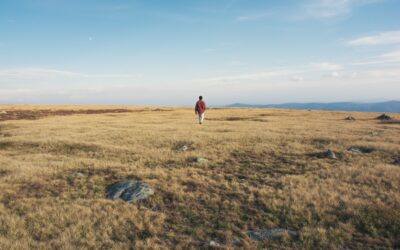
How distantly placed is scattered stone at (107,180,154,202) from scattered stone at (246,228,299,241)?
576cm

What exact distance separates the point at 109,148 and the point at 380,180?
785 inches

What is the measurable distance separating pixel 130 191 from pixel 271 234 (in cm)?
727

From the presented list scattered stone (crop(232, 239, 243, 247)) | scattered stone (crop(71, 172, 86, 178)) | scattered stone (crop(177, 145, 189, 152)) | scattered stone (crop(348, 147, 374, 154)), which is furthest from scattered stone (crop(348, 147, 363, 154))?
scattered stone (crop(71, 172, 86, 178))

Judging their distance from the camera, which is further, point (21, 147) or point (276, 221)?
point (21, 147)

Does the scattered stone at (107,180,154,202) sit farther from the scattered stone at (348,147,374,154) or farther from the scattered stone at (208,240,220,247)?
the scattered stone at (348,147,374,154)

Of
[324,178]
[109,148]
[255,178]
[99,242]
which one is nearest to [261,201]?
[255,178]

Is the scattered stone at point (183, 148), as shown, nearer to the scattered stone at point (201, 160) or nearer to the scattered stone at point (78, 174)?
the scattered stone at point (201, 160)

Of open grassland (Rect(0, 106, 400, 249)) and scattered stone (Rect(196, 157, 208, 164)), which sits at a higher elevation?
scattered stone (Rect(196, 157, 208, 164))

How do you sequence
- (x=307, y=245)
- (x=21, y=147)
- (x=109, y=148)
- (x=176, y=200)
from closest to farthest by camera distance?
1. (x=307, y=245)
2. (x=176, y=200)
3. (x=109, y=148)
4. (x=21, y=147)

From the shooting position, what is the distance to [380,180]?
15219 mm

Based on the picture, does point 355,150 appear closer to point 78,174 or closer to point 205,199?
point 205,199

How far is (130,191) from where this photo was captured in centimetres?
1446

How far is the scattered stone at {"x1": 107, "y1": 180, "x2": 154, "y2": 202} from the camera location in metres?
13.9

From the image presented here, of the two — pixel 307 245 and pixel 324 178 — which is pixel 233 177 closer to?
pixel 324 178
